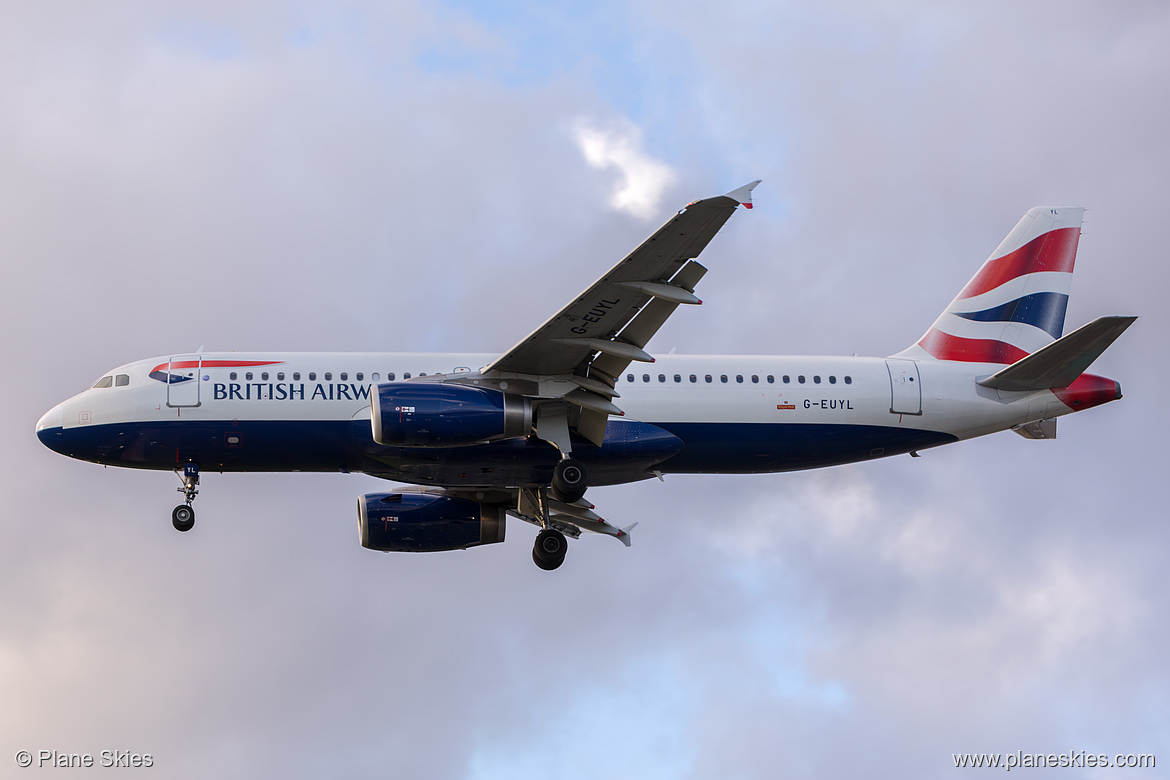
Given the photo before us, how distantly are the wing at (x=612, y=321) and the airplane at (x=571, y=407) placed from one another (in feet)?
0.20

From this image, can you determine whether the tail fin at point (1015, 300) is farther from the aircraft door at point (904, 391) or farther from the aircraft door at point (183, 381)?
the aircraft door at point (183, 381)

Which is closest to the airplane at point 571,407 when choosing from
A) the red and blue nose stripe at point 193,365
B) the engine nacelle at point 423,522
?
the red and blue nose stripe at point 193,365

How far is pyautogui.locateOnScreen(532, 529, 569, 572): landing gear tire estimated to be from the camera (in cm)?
3856

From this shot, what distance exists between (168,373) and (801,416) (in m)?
16.6

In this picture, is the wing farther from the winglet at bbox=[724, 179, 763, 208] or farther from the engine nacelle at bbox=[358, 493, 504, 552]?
the engine nacelle at bbox=[358, 493, 504, 552]

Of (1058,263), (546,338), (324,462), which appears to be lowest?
(324,462)

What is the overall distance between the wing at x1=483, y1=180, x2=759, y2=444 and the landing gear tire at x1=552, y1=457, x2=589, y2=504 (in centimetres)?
83

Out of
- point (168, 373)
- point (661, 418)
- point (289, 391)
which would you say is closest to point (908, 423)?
point (661, 418)

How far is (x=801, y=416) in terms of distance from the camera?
3678 centimetres

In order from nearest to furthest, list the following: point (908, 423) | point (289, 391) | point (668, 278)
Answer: point (668, 278)
point (289, 391)
point (908, 423)

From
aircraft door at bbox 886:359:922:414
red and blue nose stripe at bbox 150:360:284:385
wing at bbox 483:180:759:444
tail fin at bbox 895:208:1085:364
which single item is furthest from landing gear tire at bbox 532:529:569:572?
tail fin at bbox 895:208:1085:364

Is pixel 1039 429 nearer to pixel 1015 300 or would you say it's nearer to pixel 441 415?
pixel 1015 300

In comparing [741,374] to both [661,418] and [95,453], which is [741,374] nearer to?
[661,418]

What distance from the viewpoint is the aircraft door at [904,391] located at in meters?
37.5
